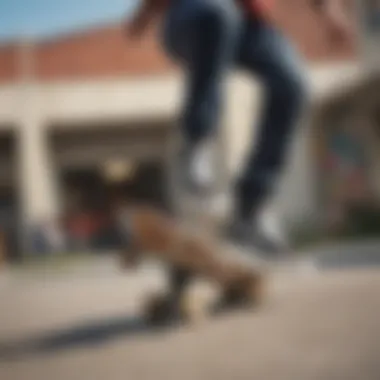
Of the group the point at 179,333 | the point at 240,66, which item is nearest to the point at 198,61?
the point at 240,66

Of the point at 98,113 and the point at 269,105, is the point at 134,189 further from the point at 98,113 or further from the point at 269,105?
the point at 269,105

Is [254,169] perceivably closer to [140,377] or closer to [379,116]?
[379,116]

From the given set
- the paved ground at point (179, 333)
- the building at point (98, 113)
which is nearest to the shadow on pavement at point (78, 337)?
the paved ground at point (179, 333)

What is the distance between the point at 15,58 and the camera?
837 millimetres

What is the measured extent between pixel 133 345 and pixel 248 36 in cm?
41

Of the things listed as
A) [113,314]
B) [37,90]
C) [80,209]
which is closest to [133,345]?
[113,314]

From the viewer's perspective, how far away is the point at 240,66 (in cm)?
85

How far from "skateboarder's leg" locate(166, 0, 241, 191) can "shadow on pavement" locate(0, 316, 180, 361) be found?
19 cm

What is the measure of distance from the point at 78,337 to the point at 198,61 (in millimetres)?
376

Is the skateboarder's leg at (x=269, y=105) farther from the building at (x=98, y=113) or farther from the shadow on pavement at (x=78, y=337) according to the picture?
the shadow on pavement at (x=78, y=337)

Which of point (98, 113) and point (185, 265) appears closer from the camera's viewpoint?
→ point (98, 113)

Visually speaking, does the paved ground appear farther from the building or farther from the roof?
the roof

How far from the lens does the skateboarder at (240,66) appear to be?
82 cm

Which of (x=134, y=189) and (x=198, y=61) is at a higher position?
(x=198, y=61)
